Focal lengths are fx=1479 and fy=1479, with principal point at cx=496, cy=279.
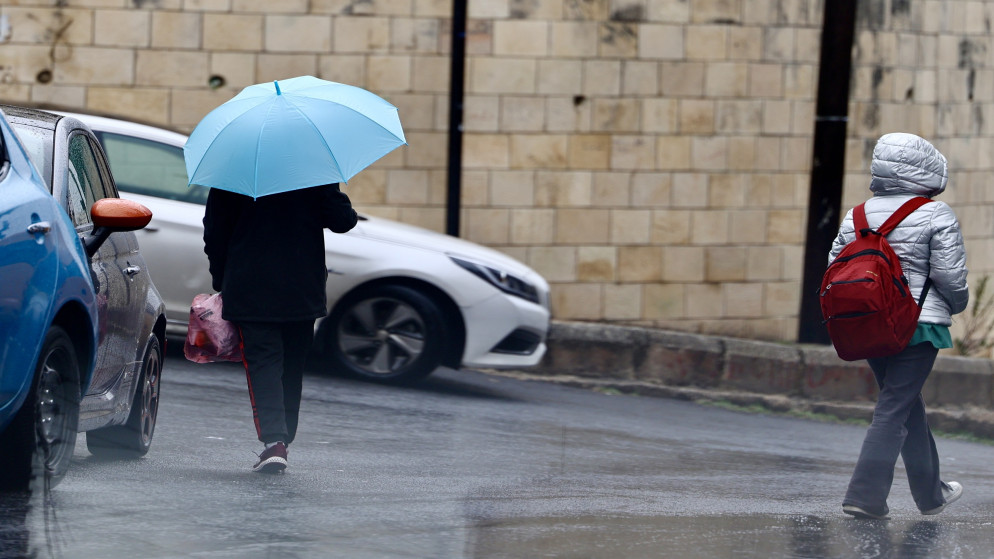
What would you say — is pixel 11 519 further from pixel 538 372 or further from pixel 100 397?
pixel 538 372

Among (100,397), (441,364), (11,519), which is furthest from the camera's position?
(441,364)

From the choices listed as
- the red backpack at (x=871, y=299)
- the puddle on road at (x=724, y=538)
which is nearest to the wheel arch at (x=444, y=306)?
the puddle on road at (x=724, y=538)

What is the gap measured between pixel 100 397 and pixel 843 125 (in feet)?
26.2

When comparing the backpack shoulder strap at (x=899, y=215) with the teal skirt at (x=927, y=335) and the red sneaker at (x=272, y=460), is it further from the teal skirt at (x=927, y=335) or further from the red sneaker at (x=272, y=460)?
the red sneaker at (x=272, y=460)

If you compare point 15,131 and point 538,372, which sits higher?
point 15,131

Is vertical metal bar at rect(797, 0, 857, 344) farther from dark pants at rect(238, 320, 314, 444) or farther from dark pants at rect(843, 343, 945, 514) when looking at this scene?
dark pants at rect(238, 320, 314, 444)

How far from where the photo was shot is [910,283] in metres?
5.60

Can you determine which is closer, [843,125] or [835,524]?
[835,524]

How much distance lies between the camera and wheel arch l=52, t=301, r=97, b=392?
4883 mm

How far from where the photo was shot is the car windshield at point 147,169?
29.4 feet

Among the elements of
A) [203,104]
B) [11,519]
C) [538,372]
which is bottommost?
[538,372]

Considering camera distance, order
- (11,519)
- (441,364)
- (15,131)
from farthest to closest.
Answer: (441,364) → (15,131) → (11,519)

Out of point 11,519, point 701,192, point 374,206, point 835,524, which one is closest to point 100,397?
point 11,519

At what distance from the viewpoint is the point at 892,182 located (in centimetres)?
568
